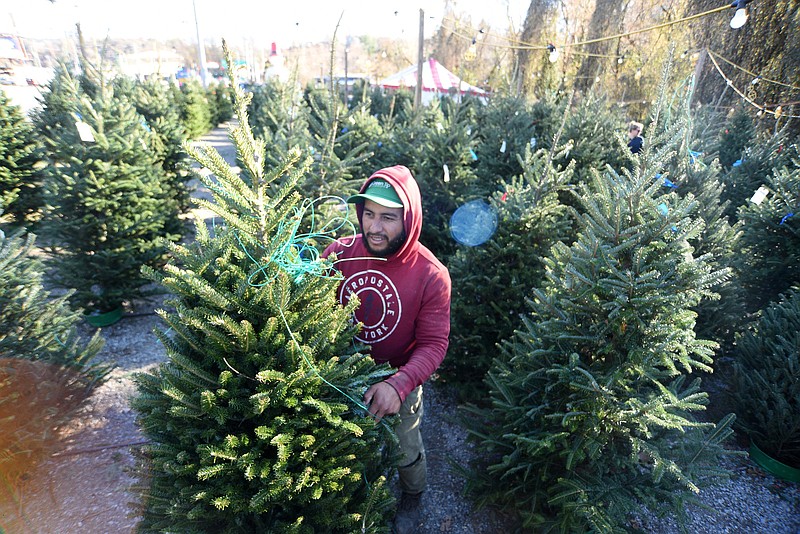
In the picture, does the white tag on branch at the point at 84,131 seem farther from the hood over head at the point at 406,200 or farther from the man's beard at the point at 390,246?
the man's beard at the point at 390,246

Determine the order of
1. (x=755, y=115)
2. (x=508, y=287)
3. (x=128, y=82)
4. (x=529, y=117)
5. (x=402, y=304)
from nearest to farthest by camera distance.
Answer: (x=402, y=304)
(x=508, y=287)
(x=529, y=117)
(x=128, y=82)
(x=755, y=115)

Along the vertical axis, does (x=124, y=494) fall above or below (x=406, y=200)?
below

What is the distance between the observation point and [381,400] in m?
1.94

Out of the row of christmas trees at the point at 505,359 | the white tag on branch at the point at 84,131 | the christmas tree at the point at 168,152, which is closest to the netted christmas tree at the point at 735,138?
the row of christmas trees at the point at 505,359

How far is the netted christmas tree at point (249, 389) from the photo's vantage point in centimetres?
154

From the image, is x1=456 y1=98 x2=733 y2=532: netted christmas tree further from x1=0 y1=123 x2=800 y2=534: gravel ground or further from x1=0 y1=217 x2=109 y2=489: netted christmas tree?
x1=0 y1=217 x2=109 y2=489: netted christmas tree

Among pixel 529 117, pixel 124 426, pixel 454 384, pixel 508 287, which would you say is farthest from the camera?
pixel 529 117

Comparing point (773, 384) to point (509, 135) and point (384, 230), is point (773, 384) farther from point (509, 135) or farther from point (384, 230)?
point (509, 135)

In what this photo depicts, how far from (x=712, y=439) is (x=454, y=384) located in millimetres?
2206

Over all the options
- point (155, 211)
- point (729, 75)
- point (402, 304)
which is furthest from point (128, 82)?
point (729, 75)

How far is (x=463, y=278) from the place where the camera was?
4.07 m

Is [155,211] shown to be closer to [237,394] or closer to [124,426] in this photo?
[124,426]

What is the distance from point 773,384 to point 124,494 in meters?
5.39

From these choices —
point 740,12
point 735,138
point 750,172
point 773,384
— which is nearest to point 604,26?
point 735,138
